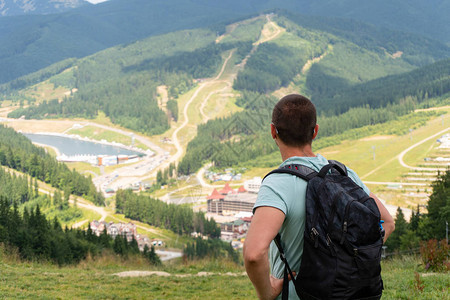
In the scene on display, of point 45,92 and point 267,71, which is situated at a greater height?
point 267,71

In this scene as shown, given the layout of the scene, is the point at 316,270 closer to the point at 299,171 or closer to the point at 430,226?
the point at 299,171

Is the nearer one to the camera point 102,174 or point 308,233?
point 308,233

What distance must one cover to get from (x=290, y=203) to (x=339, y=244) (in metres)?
0.36

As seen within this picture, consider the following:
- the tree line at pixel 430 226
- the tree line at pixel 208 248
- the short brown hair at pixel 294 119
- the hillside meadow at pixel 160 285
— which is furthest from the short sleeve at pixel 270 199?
the tree line at pixel 208 248

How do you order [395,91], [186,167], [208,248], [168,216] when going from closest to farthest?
1. [208,248]
2. [168,216]
3. [186,167]
4. [395,91]

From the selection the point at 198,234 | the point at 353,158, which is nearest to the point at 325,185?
the point at 198,234

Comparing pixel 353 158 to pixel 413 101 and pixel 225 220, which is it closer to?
pixel 225 220

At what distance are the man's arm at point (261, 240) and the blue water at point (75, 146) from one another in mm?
120225

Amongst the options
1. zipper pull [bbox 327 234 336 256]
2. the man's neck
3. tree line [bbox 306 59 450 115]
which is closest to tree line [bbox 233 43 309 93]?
tree line [bbox 306 59 450 115]

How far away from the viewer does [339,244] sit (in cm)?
276

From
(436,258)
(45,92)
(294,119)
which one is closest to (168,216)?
(436,258)

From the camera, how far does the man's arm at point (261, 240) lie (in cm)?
273

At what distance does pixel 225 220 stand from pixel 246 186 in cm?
1301

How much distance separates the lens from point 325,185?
2.84 metres
